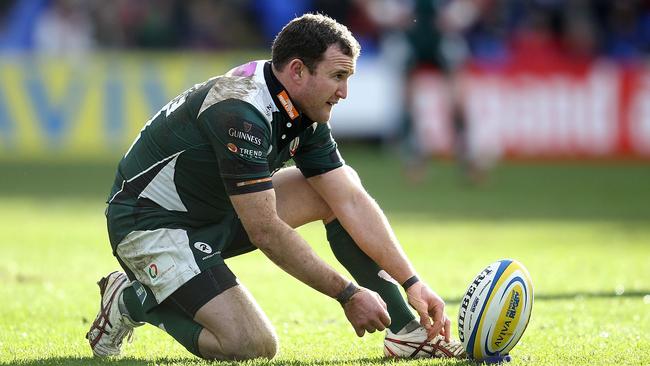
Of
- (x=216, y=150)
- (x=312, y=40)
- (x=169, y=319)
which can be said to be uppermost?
(x=312, y=40)

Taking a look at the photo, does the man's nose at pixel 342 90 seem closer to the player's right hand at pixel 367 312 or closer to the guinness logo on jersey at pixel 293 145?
the guinness logo on jersey at pixel 293 145

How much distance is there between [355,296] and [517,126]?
45.8 ft

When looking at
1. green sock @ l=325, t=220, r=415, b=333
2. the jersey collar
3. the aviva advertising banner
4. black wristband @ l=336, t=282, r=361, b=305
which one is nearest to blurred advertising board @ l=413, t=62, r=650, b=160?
the aviva advertising banner

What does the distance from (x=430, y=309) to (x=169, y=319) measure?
132cm

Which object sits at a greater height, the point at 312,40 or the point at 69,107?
the point at 312,40

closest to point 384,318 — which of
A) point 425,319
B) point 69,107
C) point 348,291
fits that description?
point 348,291

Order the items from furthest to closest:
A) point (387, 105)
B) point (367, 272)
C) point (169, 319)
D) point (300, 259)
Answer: point (387, 105) < point (367, 272) < point (169, 319) < point (300, 259)

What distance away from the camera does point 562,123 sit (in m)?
18.7

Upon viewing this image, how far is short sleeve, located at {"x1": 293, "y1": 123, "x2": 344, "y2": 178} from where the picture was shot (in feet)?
20.1

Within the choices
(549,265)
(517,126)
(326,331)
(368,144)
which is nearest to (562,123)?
(517,126)

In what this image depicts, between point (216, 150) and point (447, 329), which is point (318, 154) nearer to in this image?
point (216, 150)

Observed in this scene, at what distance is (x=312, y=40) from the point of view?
560 centimetres

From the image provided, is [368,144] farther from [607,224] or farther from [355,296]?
[355,296]

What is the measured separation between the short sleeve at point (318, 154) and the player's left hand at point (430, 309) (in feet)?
2.94
